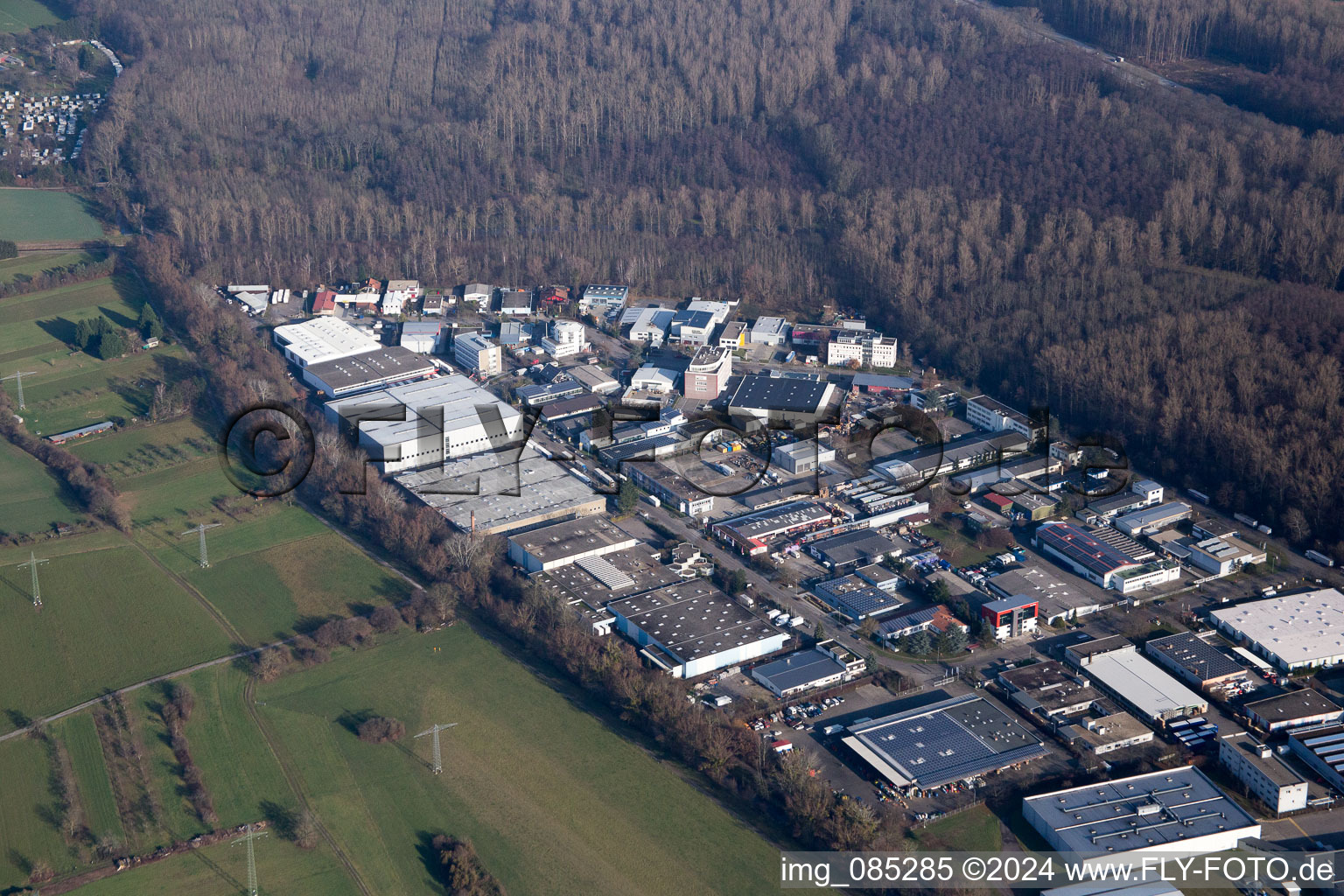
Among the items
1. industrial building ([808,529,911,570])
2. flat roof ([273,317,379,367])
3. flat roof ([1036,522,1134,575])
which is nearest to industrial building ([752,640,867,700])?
industrial building ([808,529,911,570])

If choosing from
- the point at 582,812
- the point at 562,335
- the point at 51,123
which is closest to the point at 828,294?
the point at 562,335

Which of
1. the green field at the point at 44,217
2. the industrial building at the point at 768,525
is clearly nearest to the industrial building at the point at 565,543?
the industrial building at the point at 768,525

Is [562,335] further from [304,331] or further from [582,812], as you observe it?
[582,812]

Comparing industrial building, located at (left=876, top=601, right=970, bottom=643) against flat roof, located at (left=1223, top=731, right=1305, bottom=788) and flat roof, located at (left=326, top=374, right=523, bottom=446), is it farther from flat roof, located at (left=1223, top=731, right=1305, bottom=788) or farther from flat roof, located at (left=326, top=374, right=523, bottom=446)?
flat roof, located at (left=326, top=374, right=523, bottom=446)

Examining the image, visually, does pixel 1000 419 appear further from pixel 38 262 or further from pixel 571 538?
pixel 38 262

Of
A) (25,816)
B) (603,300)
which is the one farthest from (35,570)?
(603,300)

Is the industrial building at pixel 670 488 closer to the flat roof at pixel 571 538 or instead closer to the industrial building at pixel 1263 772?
the flat roof at pixel 571 538
